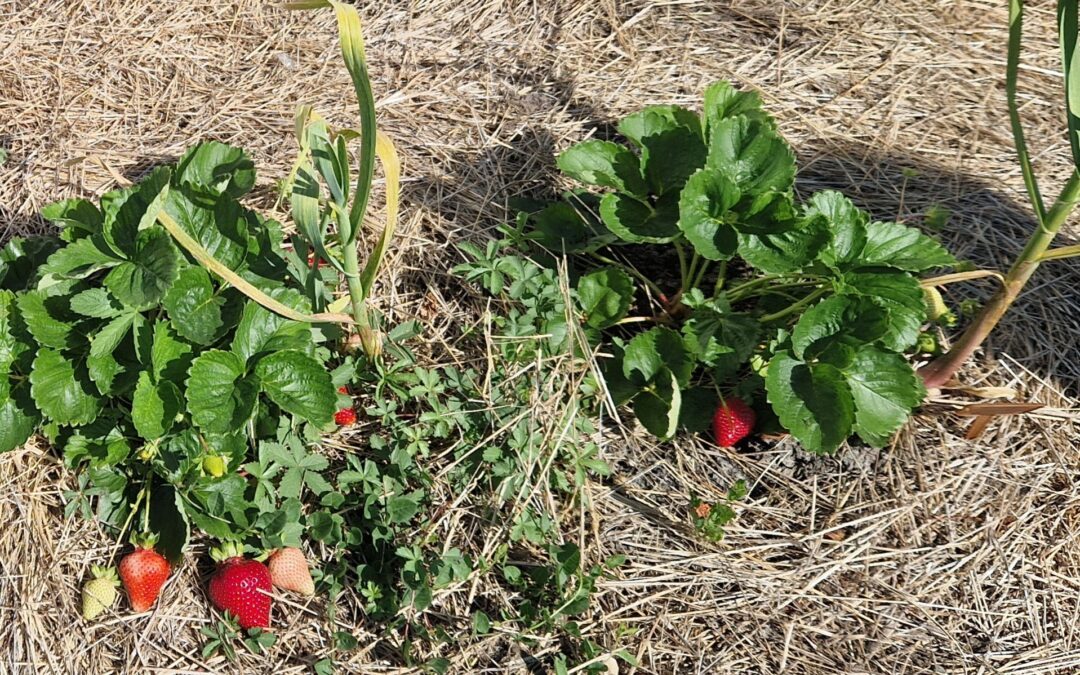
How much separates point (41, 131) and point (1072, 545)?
2.43 m

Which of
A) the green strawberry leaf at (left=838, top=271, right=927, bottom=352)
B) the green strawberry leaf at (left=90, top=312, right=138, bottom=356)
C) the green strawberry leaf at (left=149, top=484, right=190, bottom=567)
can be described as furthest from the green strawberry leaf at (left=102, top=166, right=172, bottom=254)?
the green strawberry leaf at (left=838, top=271, right=927, bottom=352)

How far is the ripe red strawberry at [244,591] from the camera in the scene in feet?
5.24

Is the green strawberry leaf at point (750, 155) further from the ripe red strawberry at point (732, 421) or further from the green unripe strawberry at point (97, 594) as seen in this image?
the green unripe strawberry at point (97, 594)

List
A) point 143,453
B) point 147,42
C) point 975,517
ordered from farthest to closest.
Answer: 1. point 147,42
2. point 975,517
3. point 143,453

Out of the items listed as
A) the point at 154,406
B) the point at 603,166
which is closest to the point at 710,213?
the point at 603,166

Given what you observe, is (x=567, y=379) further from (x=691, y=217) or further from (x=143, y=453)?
(x=143, y=453)

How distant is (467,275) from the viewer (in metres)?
1.83

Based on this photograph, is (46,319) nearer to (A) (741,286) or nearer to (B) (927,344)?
(A) (741,286)

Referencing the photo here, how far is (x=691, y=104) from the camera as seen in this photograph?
2.31m

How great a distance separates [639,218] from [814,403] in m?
0.50

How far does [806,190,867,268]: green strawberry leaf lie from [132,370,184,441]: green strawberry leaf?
115 cm

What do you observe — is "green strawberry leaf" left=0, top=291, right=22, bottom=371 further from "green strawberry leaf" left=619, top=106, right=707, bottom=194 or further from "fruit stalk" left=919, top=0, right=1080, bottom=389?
"fruit stalk" left=919, top=0, right=1080, bottom=389

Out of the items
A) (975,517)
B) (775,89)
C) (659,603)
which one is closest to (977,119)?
(775,89)

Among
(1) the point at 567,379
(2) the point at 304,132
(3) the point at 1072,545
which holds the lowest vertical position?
(3) the point at 1072,545
